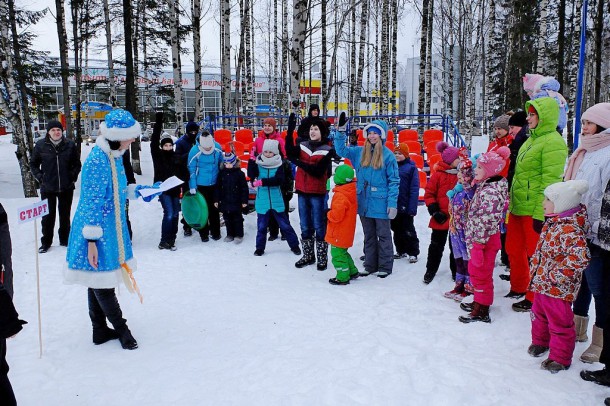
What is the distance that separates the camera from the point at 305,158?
6195 millimetres

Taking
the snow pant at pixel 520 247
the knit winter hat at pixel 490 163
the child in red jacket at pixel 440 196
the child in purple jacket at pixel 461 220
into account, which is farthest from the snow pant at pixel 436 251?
the knit winter hat at pixel 490 163

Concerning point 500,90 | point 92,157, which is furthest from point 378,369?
point 500,90

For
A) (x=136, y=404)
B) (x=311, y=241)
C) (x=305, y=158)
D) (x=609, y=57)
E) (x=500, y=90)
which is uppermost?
(x=609, y=57)

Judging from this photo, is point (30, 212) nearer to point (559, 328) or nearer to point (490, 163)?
point (490, 163)

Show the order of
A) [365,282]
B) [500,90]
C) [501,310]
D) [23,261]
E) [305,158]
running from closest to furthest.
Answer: [501,310] < [365,282] < [305,158] < [23,261] < [500,90]

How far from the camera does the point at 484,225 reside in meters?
4.35

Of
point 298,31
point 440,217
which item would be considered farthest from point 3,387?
point 298,31

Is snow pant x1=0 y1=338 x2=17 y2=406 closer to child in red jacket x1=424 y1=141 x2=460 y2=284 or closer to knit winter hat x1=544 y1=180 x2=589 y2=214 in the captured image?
knit winter hat x1=544 y1=180 x2=589 y2=214

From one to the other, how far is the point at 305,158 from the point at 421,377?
3.44m

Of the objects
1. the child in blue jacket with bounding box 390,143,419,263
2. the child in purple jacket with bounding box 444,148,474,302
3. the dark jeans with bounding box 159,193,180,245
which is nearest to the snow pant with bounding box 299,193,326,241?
the child in blue jacket with bounding box 390,143,419,263

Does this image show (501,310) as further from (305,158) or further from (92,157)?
(92,157)

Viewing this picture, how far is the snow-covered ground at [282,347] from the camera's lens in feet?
10.8

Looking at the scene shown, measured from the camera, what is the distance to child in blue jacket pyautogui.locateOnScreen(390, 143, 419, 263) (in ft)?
20.6

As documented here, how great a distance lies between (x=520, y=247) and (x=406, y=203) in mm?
1855
